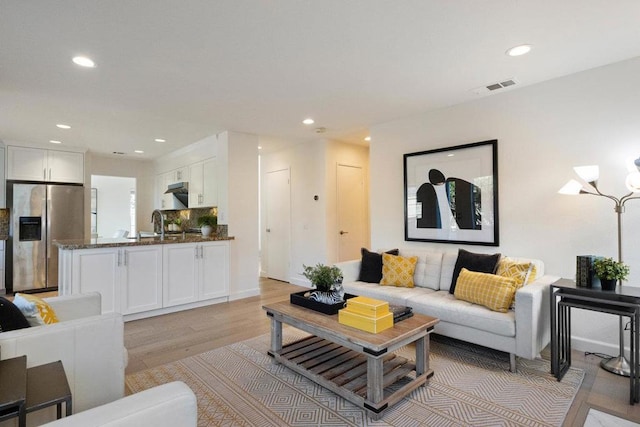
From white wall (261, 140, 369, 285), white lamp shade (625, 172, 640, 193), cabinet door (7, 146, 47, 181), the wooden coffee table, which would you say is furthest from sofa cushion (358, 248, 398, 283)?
cabinet door (7, 146, 47, 181)

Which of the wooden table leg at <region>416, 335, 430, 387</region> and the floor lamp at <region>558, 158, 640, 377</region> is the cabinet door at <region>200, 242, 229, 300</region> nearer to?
the wooden table leg at <region>416, 335, 430, 387</region>

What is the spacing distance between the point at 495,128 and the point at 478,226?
105 centimetres

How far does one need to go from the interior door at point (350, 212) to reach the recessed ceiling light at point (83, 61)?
11.8 feet

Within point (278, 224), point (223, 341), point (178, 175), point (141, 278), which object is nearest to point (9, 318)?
point (223, 341)

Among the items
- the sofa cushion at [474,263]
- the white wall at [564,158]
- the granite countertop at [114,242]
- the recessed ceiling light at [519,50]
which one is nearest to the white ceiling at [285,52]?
the recessed ceiling light at [519,50]

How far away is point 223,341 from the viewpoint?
325 cm

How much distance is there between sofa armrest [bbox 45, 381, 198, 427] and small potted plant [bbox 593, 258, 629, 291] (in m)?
2.78

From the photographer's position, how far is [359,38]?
2330mm

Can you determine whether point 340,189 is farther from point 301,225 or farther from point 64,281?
point 64,281

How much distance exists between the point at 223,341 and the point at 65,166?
4.98 m

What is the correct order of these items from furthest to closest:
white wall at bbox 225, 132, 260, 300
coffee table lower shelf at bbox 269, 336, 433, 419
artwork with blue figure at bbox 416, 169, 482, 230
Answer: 1. white wall at bbox 225, 132, 260, 300
2. artwork with blue figure at bbox 416, 169, 482, 230
3. coffee table lower shelf at bbox 269, 336, 433, 419

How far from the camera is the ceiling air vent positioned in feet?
10.2

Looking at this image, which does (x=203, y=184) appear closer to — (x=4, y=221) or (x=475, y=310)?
(x=4, y=221)

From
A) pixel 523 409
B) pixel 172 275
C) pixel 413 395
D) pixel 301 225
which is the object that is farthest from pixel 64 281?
pixel 523 409
